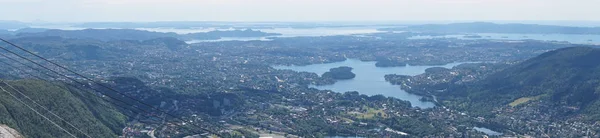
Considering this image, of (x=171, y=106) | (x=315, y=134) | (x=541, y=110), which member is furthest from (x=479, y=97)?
(x=171, y=106)

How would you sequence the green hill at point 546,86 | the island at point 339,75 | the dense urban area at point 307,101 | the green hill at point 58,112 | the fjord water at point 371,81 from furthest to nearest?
the island at point 339,75
the fjord water at point 371,81
the green hill at point 546,86
the dense urban area at point 307,101
the green hill at point 58,112

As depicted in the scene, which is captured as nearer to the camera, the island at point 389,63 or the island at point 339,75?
the island at point 339,75

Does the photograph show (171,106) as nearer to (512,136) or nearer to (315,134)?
(315,134)

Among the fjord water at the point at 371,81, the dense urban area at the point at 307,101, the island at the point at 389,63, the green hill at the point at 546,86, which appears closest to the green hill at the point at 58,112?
the dense urban area at the point at 307,101

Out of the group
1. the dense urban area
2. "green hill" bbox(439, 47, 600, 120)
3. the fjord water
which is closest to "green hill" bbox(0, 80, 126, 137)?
the dense urban area

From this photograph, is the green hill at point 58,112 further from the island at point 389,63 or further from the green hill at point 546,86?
the island at point 389,63

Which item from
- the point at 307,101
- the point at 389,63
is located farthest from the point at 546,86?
the point at 389,63

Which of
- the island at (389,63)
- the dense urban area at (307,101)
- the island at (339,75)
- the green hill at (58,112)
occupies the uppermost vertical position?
the green hill at (58,112)

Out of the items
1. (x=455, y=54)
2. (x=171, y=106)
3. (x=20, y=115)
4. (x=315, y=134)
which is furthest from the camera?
(x=455, y=54)
